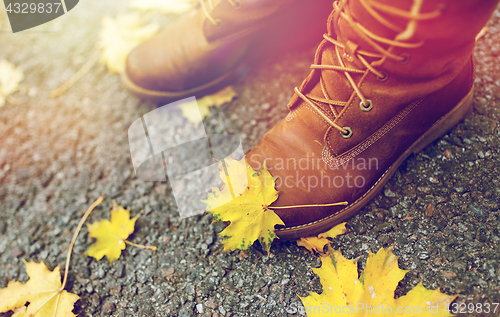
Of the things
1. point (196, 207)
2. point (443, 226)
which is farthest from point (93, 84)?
point (443, 226)

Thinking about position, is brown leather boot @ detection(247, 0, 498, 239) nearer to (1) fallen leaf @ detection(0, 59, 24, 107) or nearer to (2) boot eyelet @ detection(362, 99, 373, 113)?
(2) boot eyelet @ detection(362, 99, 373, 113)

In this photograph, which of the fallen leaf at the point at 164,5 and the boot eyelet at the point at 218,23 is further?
the fallen leaf at the point at 164,5

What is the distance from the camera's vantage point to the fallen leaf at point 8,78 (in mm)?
1861

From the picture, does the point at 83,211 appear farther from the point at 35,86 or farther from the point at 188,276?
the point at 35,86

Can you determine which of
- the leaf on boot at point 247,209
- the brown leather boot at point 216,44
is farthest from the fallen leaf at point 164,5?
the leaf on boot at point 247,209

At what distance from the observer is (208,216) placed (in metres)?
1.35

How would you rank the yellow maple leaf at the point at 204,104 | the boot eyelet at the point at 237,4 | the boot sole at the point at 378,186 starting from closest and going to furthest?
the boot sole at the point at 378,186 → the boot eyelet at the point at 237,4 → the yellow maple leaf at the point at 204,104

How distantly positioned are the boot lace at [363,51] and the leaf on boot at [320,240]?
1.30 ft

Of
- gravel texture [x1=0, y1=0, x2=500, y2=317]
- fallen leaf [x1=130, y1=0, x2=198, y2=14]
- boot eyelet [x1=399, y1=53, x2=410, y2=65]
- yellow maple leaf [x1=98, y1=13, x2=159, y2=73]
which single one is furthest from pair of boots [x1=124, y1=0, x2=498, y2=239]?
fallen leaf [x1=130, y1=0, x2=198, y2=14]

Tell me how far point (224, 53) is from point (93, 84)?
3.10 feet

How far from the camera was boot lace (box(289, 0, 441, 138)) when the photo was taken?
0.73 metres

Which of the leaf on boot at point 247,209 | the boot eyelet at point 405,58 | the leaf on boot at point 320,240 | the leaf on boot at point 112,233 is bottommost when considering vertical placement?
the leaf on boot at point 320,240

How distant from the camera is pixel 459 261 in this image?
1077mm

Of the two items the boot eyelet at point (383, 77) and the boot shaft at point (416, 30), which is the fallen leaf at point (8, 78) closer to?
the boot shaft at point (416, 30)
